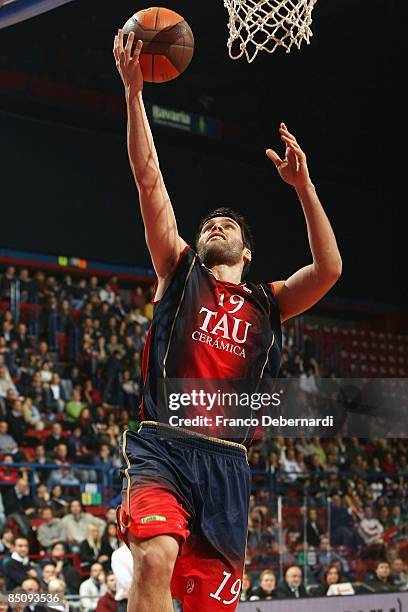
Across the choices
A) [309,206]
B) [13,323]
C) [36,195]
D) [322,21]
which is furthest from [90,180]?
[309,206]

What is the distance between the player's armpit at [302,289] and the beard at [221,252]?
0.78 feet

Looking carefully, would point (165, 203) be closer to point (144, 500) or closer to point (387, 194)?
point (144, 500)

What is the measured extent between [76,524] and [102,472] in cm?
185

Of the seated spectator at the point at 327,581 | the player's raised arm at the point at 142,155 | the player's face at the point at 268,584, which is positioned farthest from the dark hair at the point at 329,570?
the player's raised arm at the point at 142,155

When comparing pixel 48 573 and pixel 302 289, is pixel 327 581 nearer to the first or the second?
pixel 48 573

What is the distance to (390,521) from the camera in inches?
567

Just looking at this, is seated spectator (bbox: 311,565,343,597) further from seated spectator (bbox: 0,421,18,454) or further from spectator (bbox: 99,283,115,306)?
spectator (bbox: 99,283,115,306)

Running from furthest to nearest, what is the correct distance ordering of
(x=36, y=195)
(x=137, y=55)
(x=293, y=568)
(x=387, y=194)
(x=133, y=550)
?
(x=387, y=194)
(x=36, y=195)
(x=293, y=568)
(x=137, y=55)
(x=133, y=550)

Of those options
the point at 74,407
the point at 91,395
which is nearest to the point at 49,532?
the point at 74,407

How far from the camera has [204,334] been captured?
4.10m

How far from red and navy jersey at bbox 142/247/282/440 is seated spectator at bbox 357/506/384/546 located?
33.7 ft

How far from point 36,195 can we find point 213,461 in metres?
12.5

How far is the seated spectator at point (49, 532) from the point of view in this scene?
1112 centimetres

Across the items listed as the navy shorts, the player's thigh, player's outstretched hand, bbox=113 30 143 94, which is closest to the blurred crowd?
the navy shorts
